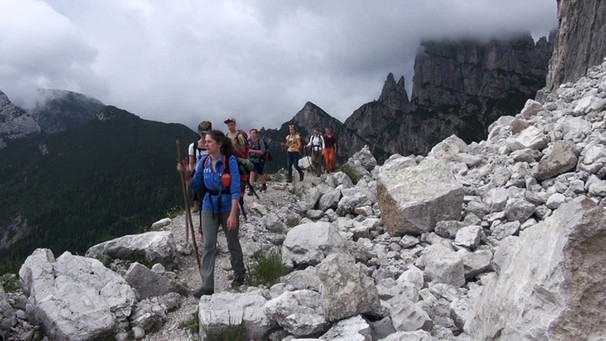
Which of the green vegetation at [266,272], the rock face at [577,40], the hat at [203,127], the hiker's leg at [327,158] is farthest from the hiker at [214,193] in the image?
the rock face at [577,40]

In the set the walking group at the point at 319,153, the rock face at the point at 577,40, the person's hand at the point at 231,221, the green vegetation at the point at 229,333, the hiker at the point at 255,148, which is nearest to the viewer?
the green vegetation at the point at 229,333

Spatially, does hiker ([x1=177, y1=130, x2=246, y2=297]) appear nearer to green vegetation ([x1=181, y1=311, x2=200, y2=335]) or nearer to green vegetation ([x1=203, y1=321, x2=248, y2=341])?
green vegetation ([x1=181, y1=311, x2=200, y2=335])

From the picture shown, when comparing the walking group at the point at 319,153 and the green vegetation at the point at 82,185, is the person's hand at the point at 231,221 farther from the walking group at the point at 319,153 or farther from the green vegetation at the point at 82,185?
the green vegetation at the point at 82,185

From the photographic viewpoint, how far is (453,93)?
128 meters

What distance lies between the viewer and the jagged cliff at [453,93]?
11650 cm

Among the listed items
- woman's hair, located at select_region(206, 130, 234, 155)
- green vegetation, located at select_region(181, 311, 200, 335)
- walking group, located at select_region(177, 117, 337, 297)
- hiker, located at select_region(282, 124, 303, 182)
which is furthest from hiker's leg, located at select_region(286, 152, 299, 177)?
green vegetation, located at select_region(181, 311, 200, 335)

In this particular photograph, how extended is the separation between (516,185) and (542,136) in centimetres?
271

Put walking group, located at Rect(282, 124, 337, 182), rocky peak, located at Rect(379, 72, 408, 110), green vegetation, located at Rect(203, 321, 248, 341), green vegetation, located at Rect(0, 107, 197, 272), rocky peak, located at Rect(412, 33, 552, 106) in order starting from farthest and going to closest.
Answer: rocky peak, located at Rect(379, 72, 408, 110), rocky peak, located at Rect(412, 33, 552, 106), green vegetation, located at Rect(0, 107, 197, 272), walking group, located at Rect(282, 124, 337, 182), green vegetation, located at Rect(203, 321, 248, 341)

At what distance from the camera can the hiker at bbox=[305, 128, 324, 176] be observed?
17.8 m

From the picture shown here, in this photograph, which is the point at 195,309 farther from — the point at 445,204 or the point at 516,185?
the point at 516,185

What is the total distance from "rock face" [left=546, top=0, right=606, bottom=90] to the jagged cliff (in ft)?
145

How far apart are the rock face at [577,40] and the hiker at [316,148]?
147ft

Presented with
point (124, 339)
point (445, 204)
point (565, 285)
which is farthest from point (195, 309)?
point (445, 204)

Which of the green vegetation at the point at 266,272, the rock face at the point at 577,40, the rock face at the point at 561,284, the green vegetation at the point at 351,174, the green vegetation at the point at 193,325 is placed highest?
the rock face at the point at 577,40
